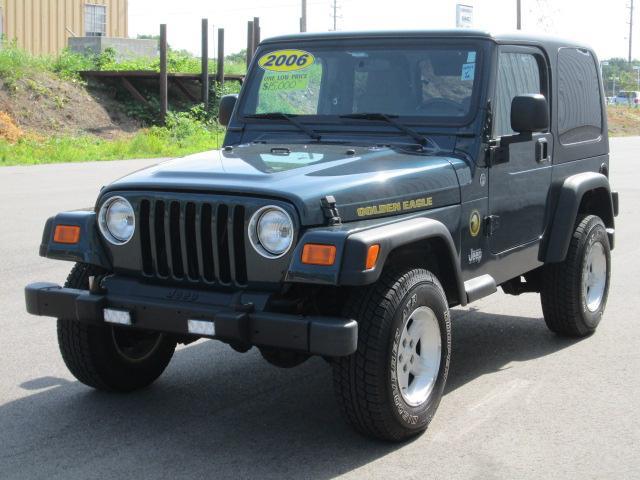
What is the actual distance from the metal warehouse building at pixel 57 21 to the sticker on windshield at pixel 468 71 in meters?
30.6

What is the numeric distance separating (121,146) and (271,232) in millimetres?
22475

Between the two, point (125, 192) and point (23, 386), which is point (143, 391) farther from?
point (125, 192)

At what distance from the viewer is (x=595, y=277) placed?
7.29 m

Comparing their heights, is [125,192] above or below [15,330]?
above

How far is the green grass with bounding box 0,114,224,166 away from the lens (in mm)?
23539

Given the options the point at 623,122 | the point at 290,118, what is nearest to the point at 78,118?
the point at 290,118

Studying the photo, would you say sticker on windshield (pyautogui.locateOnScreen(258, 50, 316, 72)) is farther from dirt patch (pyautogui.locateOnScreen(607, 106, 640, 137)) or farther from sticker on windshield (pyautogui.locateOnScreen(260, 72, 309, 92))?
dirt patch (pyautogui.locateOnScreen(607, 106, 640, 137))

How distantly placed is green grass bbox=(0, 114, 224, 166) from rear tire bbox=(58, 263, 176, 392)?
14785mm

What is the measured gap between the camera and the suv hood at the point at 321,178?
15.4ft

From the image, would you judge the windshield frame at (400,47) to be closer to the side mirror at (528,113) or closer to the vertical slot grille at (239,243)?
the side mirror at (528,113)

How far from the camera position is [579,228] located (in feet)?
22.6

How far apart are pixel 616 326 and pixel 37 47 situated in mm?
31973

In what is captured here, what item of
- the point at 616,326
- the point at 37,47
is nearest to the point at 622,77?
the point at 37,47

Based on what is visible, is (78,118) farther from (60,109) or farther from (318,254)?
(318,254)
